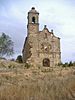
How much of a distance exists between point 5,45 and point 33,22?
765 centimetres

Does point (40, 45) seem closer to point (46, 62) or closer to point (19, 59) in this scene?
point (46, 62)

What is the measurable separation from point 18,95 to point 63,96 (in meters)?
1.49

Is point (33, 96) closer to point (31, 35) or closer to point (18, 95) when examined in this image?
point (18, 95)

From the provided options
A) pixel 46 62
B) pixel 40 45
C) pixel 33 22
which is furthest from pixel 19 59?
pixel 33 22

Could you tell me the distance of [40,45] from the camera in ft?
198

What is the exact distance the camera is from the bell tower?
60.7 metres

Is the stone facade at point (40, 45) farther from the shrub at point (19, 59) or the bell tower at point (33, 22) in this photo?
the shrub at point (19, 59)

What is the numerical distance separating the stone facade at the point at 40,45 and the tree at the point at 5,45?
12.0 feet

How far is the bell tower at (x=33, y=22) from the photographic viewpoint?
60.7 meters

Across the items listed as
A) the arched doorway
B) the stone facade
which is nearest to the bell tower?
the stone facade

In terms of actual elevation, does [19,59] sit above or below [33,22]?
below

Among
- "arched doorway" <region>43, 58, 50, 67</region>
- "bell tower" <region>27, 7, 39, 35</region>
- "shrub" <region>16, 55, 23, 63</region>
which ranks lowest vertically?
"arched doorway" <region>43, 58, 50, 67</region>

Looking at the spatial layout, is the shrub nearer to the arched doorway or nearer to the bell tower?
the arched doorway

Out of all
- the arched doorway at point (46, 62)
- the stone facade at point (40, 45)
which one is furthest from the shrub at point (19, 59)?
the arched doorway at point (46, 62)
